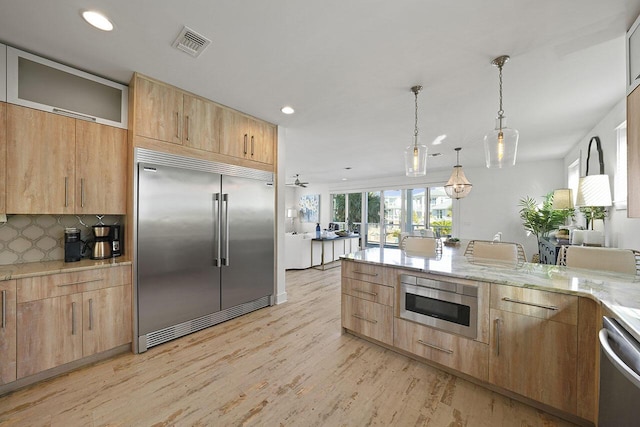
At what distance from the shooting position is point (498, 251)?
2467 mm

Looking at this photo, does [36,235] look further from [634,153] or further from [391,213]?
[391,213]

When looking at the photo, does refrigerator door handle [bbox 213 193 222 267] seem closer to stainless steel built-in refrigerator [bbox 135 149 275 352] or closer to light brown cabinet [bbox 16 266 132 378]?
stainless steel built-in refrigerator [bbox 135 149 275 352]

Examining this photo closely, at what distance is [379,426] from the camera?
1571mm

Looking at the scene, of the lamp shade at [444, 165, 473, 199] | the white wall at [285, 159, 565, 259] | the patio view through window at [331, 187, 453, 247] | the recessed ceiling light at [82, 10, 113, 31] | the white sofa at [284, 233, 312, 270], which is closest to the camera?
the recessed ceiling light at [82, 10, 113, 31]

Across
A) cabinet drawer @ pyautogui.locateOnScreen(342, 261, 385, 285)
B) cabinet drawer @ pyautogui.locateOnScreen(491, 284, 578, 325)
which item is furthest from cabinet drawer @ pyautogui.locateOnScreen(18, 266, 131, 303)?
cabinet drawer @ pyautogui.locateOnScreen(491, 284, 578, 325)

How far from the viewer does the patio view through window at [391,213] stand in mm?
7566

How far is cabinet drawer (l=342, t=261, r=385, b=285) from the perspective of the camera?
242cm

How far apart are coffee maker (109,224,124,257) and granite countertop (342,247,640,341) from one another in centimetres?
238

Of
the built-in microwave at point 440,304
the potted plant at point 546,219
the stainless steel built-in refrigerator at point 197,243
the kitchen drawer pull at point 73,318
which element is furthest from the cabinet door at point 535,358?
the potted plant at point 546,219

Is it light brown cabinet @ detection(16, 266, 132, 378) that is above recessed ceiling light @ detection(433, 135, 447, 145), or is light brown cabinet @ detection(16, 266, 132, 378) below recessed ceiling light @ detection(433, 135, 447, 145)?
below

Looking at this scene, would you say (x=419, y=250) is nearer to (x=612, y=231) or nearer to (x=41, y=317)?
(x=612, y=231)

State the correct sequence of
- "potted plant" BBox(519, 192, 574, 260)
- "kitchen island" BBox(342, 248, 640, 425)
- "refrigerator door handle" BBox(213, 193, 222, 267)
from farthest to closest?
"potted plant" BBox(519, 192, 574, 260) → "refrigerator door handle" BBox(213, 193, 222, 267) → "kitchen island" BBox(342, 248, 640, 425)

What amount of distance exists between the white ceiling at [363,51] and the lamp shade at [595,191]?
91 cm

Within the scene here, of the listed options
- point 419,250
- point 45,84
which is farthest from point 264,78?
point 419,250
